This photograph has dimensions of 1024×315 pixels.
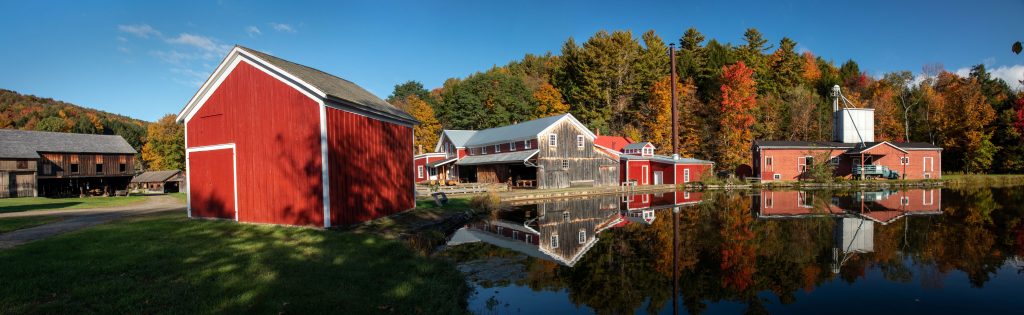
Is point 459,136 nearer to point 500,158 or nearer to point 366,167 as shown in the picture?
point 500,158

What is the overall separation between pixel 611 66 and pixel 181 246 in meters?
50.3

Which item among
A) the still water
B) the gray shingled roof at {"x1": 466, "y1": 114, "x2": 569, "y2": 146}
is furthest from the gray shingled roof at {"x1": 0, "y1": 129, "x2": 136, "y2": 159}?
the still water

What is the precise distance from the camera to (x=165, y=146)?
62.8 meters

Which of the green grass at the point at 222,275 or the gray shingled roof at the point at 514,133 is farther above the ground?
the gray shingled roof at the point at 514,133

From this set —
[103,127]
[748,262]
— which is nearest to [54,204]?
[748,262]

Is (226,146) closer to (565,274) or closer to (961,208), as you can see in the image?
(565,274)

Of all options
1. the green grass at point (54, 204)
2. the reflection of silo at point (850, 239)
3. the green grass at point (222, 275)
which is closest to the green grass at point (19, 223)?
the green grass at point (222, 275)

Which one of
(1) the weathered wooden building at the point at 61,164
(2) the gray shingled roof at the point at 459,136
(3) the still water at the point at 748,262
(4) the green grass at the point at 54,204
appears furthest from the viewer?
(2) the gray shingled roof at the point at 459,136

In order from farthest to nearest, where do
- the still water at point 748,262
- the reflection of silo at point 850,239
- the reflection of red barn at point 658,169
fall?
the reflection of red barn at point 658,169, the reflection of silo at point 850,239, the still water at point 748,262

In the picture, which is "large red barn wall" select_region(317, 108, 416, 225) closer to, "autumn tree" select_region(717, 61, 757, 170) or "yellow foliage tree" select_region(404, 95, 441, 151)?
"autumn tree" select_region(717, 61, 757, 170)

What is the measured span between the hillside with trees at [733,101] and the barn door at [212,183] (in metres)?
39.6

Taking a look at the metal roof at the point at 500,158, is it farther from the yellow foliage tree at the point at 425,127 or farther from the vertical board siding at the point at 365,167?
the yellow foliage tree at the point at 425,127

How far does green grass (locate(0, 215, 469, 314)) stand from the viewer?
6.36m

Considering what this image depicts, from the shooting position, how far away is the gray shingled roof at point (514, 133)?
116 feet
